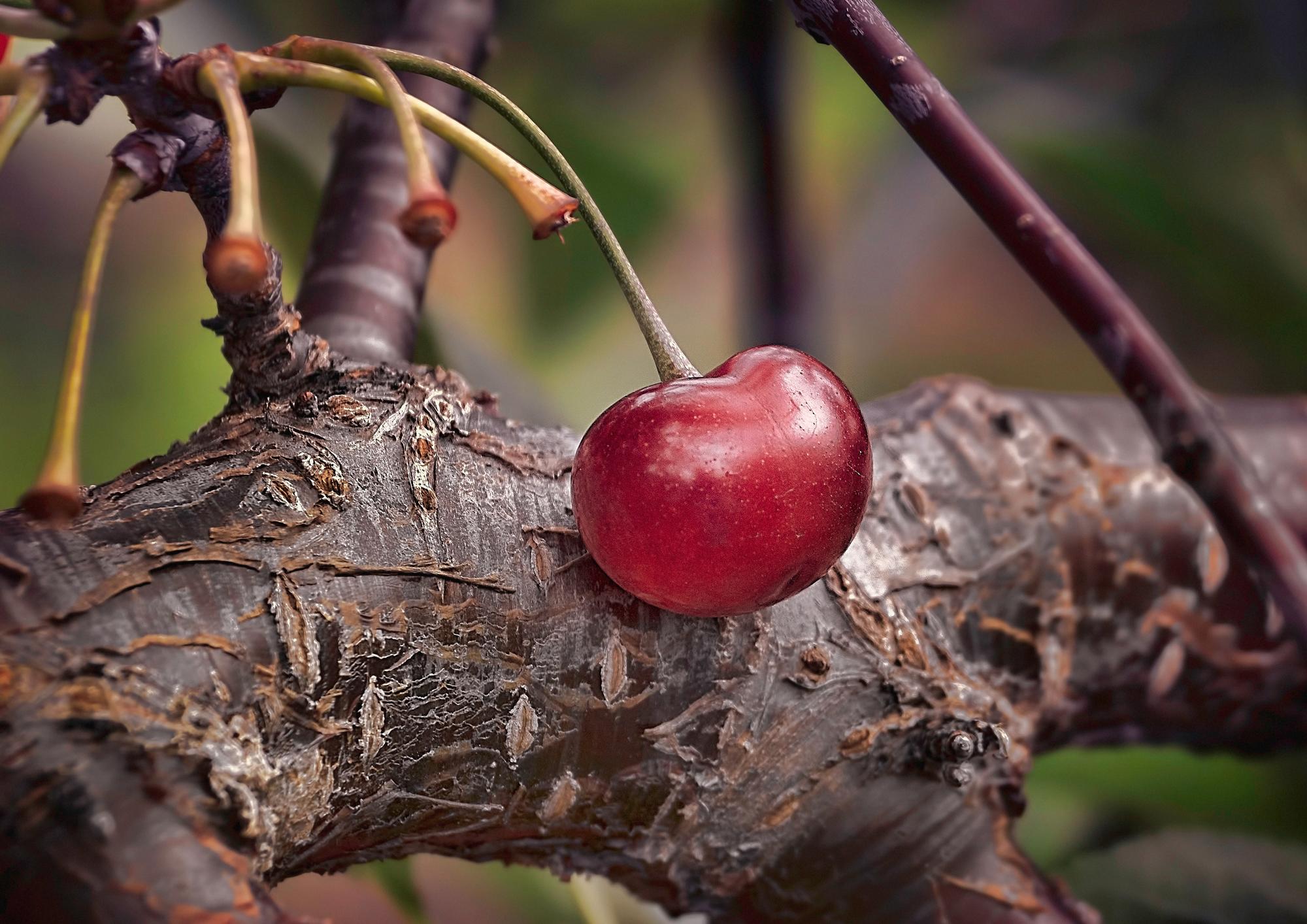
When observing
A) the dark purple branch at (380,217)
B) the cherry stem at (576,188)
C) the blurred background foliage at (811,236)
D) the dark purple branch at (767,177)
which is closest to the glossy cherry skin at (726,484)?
the cherry stem at (576,188)

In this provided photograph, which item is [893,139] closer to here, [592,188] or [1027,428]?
[592,188]

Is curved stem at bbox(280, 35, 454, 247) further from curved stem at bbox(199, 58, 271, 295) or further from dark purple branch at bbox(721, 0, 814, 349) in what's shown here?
dark purple branch at bbox(721, 0, 814, 349)

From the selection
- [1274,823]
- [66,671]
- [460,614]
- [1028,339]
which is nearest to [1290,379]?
[1028,339]

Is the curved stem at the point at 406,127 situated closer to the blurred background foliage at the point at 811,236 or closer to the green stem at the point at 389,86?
the green stem at the point at 389,86

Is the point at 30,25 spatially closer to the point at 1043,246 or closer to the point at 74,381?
the point at 74,381

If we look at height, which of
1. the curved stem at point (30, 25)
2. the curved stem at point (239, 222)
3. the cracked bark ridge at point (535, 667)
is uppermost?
the curved stem at point (30, 25)

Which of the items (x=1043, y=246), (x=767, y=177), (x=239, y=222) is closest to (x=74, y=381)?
(x=239, y=222)

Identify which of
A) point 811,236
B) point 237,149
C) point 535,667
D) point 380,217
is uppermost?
point 811,236
